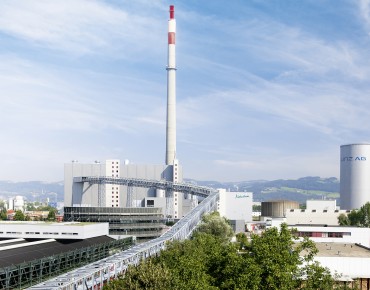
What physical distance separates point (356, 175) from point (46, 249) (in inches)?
5090

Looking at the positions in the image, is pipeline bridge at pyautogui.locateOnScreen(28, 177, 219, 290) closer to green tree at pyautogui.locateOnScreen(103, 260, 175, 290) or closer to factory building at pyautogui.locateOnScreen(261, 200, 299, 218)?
green tree at pyautogui.locateOnScreen(103, 260, 175, 290)

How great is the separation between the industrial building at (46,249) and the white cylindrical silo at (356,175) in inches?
4259

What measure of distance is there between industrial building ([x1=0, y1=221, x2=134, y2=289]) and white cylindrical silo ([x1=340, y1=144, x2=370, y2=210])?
355 ft

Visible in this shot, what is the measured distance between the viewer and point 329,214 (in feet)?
387

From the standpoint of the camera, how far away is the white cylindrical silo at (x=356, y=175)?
163 meters

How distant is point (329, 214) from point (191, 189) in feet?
117

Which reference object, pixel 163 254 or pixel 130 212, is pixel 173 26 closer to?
pixel 130 212

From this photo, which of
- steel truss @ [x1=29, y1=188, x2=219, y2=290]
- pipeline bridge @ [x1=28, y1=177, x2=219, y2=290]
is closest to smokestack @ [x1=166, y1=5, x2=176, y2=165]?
pipeline bridge @ [x1=28, y1=177, x2=219, y2=290]

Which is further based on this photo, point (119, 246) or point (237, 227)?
point (237, 227)

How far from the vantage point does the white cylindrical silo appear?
163 m

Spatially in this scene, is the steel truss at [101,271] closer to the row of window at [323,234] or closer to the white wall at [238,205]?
the row of window at [323,234]

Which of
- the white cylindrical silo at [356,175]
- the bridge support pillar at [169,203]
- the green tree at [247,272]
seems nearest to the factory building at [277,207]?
the white cylindrical silo at [356,175]

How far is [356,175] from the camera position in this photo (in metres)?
164

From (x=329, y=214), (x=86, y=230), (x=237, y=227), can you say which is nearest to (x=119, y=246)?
(x=86, y=230)
